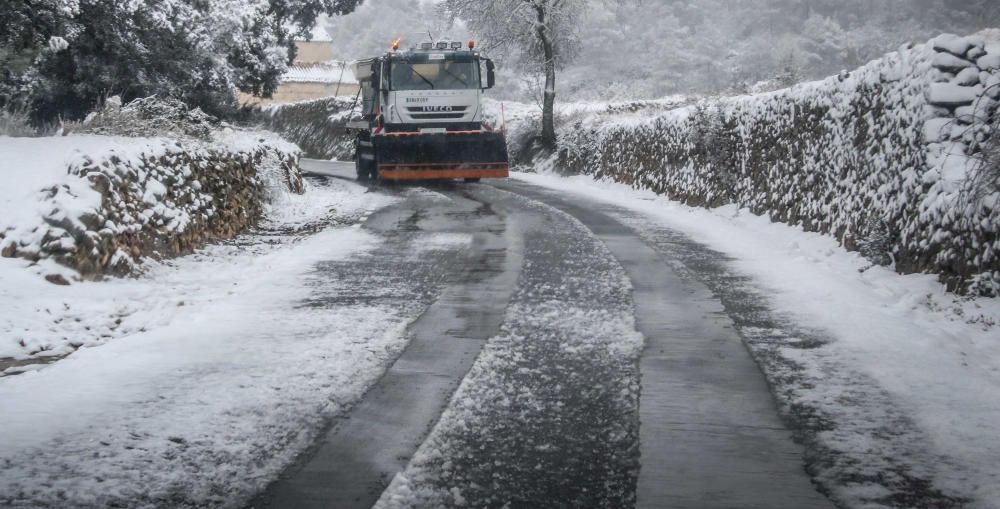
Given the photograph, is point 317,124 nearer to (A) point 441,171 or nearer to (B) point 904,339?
(A) point 441,171

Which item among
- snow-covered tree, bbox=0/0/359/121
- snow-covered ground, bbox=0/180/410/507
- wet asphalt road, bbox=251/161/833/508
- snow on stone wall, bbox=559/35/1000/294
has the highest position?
snow-covered tree, bbox=0/0/359/121

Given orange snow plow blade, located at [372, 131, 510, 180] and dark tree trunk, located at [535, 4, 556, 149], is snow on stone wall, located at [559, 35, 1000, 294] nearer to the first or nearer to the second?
orange snow plow blade, located at [372, 131, 510, 180]

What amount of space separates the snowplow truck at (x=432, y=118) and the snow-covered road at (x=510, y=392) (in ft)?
33.7

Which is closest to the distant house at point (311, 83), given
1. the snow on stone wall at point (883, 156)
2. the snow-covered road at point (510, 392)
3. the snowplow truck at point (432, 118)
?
the snowplow truck at point (432, 118)

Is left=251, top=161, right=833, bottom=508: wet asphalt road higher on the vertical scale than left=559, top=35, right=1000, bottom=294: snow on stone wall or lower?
lower

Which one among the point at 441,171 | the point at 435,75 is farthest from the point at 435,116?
the point at 441,171

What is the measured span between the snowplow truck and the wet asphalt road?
10.8m

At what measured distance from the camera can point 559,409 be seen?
4531mm

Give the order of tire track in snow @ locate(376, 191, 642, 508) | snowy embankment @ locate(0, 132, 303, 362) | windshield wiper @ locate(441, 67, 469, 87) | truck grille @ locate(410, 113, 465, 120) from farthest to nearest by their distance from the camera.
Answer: windshield wiper @ locate(441, 67, 469, 87) < truck grille @ locate(410, 113, 465, 120) < snowy embankment @ locate(0, 132, 303, 362) < tire track in snow @ locate(376, 191, 642, 508)

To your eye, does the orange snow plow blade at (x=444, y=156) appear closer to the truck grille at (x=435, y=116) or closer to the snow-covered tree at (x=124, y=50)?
the truck grille at (x=435, y=116)

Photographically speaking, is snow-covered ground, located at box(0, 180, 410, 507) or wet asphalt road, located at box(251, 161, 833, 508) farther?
snow-covered ground, located at box(0, 180, 410, 507)

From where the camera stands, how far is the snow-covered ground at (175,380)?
3.65m

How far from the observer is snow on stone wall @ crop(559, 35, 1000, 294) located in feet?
A: 23.7

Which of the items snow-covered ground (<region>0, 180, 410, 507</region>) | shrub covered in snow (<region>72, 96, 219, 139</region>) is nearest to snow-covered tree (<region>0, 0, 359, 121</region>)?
shrub covered in snow (<region>72, 96, 219, 139</region>)
